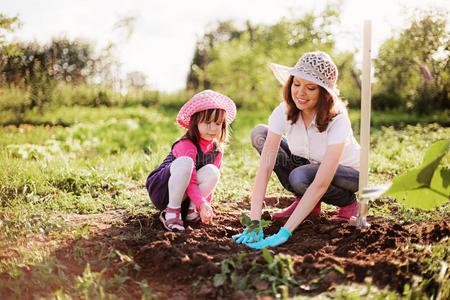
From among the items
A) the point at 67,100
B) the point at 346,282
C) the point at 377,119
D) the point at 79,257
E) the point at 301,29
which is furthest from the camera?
the point at 301,29

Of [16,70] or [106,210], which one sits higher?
[16,70]

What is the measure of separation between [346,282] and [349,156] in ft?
3.51

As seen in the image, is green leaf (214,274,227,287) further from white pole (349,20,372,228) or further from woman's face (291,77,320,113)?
woman's face (291,77,320,113)

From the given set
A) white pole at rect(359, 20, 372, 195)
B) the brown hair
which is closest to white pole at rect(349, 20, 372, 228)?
white pole at rect(359, 20, 372, 195)

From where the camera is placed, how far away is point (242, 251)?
2088 millimetres

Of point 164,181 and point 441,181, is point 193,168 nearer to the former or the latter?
point 164,181

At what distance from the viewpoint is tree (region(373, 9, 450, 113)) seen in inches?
271

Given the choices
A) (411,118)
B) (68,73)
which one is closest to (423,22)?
(411,118)

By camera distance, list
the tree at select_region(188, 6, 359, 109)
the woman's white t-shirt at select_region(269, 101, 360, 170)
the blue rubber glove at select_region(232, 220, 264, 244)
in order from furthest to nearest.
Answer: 1. the tree at select_region(188, 6, 359, 109)
2. the woman's white t-shirt at select_region(269, 101, 360, 170)
3. the blue rubber glove at select_region(232, 220, 264, 244)

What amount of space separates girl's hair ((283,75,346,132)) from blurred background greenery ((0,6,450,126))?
355 centimetres

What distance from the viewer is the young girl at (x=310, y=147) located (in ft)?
7.32

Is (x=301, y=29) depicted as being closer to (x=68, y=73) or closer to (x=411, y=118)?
(x=411, y=118)

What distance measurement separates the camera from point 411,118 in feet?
26.5

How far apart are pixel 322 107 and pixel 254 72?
1108cm
